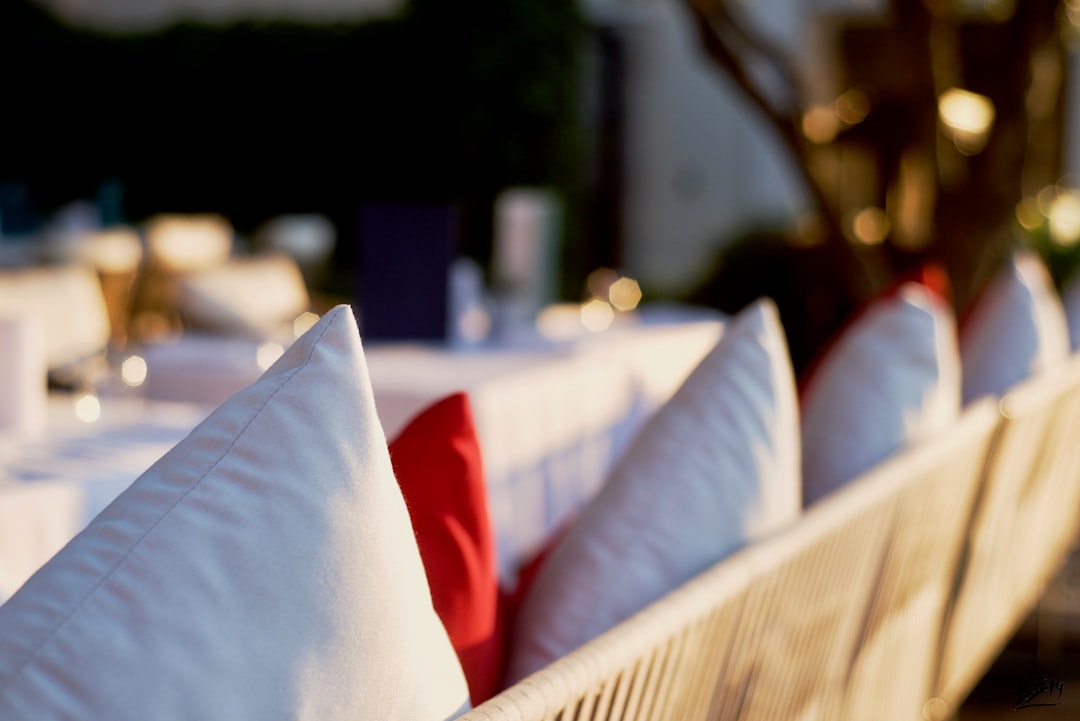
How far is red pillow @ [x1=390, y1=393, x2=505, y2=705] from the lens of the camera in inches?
49.6

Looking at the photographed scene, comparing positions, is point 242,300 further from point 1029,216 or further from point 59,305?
point 1029,216

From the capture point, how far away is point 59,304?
4.11 metres

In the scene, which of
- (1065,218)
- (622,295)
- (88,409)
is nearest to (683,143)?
(1065,218)

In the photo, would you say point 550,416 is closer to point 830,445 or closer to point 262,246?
point 830,445

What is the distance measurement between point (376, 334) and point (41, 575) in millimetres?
2842

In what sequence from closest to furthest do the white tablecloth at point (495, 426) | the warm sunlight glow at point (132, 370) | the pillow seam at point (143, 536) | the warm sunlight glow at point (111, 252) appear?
1. the pillow seam at point (143, 536)
2. the white tablecloth at point (495, 426)
3. the warm sunlight glow at point (132, 370)
4. the warm sunlight glow at point (111, 252)

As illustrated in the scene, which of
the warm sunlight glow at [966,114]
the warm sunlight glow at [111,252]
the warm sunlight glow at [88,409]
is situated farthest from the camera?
the warm sunlight glow at [111,252]

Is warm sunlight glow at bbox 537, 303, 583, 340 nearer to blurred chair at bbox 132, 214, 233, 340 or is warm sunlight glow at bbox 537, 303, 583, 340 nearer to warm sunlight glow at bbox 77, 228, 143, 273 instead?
blurred chair at bbox 132, 214, 233, 340

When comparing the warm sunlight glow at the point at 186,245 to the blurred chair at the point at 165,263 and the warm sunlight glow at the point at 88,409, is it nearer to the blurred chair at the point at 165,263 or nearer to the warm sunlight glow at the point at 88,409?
the blurred chair at the point at 165,263

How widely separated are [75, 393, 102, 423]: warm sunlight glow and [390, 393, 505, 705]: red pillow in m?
1.47

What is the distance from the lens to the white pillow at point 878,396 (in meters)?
2.08

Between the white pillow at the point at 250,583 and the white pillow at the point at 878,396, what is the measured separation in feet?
4.14

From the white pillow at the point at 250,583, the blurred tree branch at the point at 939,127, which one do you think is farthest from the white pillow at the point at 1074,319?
the white pillow at the point at 250,583

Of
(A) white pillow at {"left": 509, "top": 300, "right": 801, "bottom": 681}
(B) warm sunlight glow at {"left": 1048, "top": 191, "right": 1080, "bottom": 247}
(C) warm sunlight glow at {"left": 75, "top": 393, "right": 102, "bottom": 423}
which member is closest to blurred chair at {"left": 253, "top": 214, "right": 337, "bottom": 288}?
(B) warm sunlight glow at {"left": 1048, "top": 191, "right": 1080, "bottom": 247}
